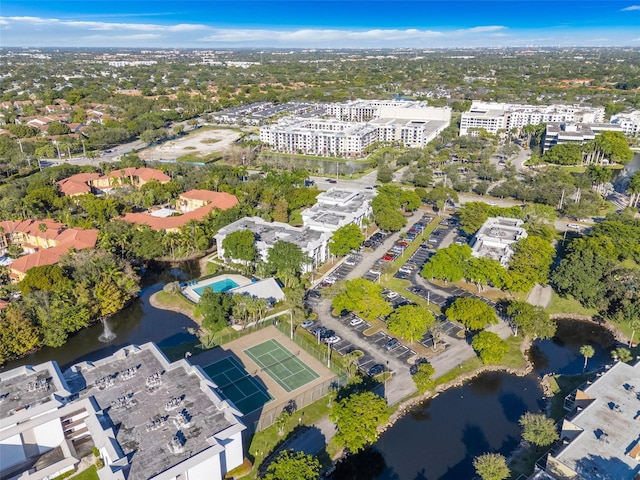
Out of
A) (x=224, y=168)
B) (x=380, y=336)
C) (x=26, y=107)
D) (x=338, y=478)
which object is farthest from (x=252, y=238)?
(x=26, y=107)

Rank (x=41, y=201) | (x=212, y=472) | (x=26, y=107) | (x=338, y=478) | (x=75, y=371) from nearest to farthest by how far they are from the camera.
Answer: (x=212, y=472) < (x=338, y=478) < (x=75, y=371) < (x=41, y=201) < (x=26, y=107)

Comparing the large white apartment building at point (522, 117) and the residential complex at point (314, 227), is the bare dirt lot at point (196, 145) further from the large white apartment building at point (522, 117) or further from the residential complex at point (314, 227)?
the large white apartment building at point (522, 117)

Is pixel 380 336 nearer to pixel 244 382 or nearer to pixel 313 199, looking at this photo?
pixel 244 382

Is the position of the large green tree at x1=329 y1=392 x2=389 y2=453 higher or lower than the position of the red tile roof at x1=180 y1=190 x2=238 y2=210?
lower

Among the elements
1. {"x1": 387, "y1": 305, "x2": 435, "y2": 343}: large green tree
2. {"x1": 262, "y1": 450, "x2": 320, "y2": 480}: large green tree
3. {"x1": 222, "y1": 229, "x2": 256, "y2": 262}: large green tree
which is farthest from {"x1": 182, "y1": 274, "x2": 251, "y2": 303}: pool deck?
{"x1": 262, "y1": 450, "x2": 320, "y2": 480}: large green tree

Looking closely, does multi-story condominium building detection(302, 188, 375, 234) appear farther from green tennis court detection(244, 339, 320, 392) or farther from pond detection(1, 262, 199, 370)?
pond detection(1, 262, 199, 370)

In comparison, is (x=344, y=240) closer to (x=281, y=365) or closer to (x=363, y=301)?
(x=363, y=301)

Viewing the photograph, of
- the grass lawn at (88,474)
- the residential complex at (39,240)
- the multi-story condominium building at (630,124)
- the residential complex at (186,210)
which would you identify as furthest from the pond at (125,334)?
the multi-story condominium building at (630,124)
